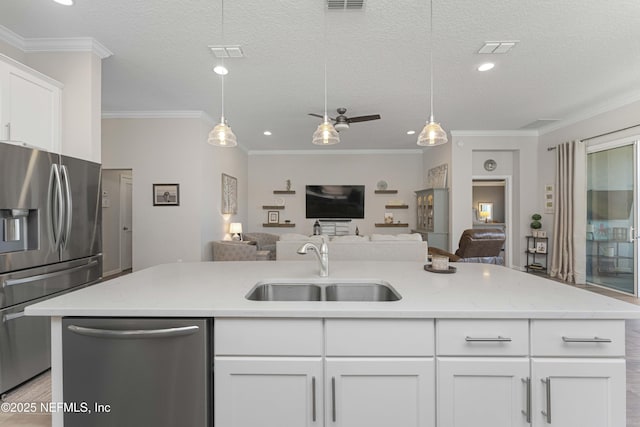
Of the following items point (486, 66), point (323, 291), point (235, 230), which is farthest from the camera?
point (235, 230)

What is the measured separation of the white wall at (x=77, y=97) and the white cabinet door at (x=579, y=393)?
367 cm

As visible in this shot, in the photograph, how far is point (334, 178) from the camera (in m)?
7.71

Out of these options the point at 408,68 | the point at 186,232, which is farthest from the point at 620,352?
the point at 186,232

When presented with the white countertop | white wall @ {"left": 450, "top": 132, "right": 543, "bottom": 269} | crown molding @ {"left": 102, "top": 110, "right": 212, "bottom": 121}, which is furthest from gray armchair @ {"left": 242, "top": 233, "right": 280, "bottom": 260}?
the white countertop

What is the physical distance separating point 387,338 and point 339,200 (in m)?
6.48

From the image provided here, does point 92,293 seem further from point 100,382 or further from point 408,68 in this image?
point 408,68

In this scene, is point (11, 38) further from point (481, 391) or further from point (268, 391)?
point (481, 391)

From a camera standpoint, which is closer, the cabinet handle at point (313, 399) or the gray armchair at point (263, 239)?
the cabinet handle at point (313, 399)

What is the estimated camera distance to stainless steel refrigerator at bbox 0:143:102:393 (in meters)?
1.96

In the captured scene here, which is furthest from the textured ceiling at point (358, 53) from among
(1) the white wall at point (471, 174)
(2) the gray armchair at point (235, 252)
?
(2) the gray armchair at point (235, 252)

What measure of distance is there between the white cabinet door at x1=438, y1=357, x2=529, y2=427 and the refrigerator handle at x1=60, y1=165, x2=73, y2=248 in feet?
9.04

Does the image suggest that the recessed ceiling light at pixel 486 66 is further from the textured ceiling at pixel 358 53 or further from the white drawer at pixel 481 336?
the white drawer at pixel 481 336

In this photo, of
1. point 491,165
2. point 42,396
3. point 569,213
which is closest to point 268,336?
point 42,396

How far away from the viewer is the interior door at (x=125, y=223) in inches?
237
